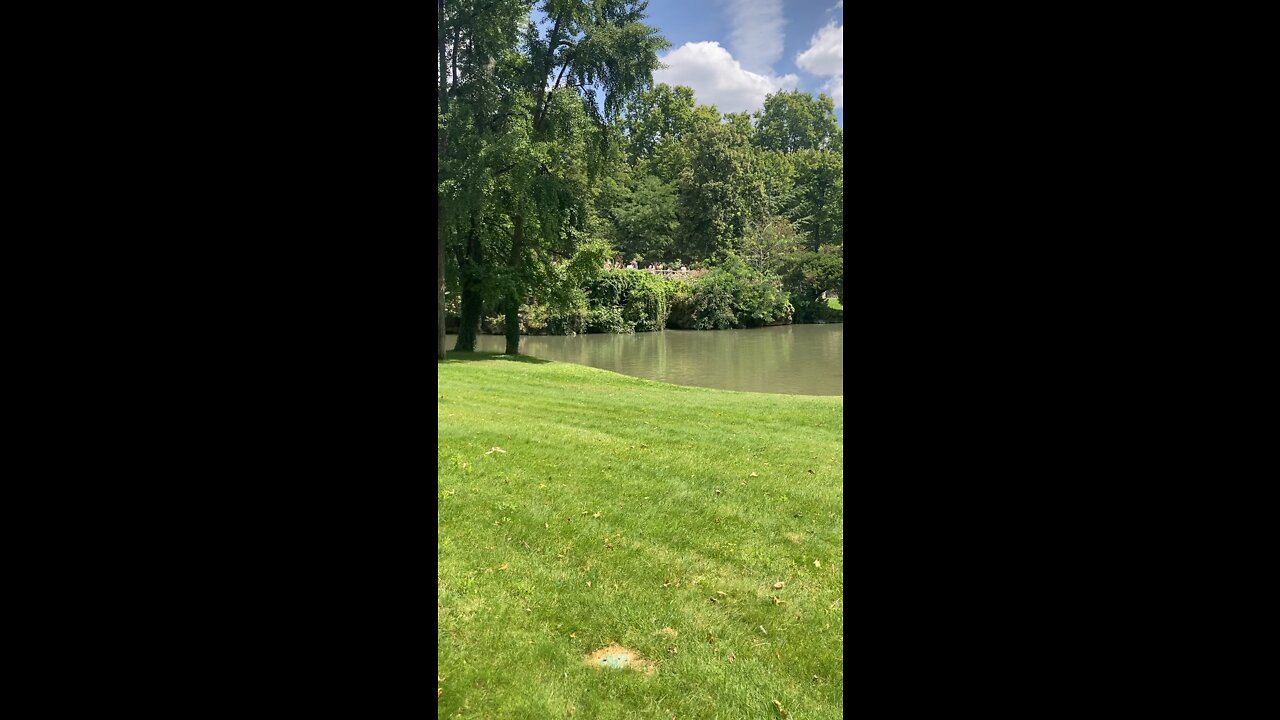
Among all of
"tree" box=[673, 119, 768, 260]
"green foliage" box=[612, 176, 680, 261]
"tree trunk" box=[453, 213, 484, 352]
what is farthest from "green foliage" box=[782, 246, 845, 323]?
"tree trunk" box=[453, 213, 484, 352]

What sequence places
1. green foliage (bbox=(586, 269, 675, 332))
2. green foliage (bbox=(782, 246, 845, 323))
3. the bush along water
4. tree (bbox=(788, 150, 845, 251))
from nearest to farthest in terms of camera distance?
the bush along water
green foliage (bbox=(586, 269, 675, 332))
green foliage (bbox=(782, 246, 845, 323))
tree (bbox=(788, 150, 845, 251))

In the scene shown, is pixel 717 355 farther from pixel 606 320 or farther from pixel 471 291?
pixel 606 320

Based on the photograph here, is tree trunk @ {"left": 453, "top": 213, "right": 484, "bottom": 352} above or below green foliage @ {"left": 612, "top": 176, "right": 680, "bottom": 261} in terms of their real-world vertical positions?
below

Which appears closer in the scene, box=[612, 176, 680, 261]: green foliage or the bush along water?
the bush along water

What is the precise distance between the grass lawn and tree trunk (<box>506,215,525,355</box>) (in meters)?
11.0

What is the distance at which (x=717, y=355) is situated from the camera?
19.7 meters

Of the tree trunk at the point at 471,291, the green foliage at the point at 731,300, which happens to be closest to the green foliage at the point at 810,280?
the green foliage at the point at 731,300

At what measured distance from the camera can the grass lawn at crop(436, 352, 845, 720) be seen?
282 cm

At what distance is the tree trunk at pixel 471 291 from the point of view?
1838 cm

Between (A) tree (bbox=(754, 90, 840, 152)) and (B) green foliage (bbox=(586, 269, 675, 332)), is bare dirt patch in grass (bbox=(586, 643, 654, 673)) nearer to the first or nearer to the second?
(B) green foliage (bbox=(586, 269, 675, 332))
